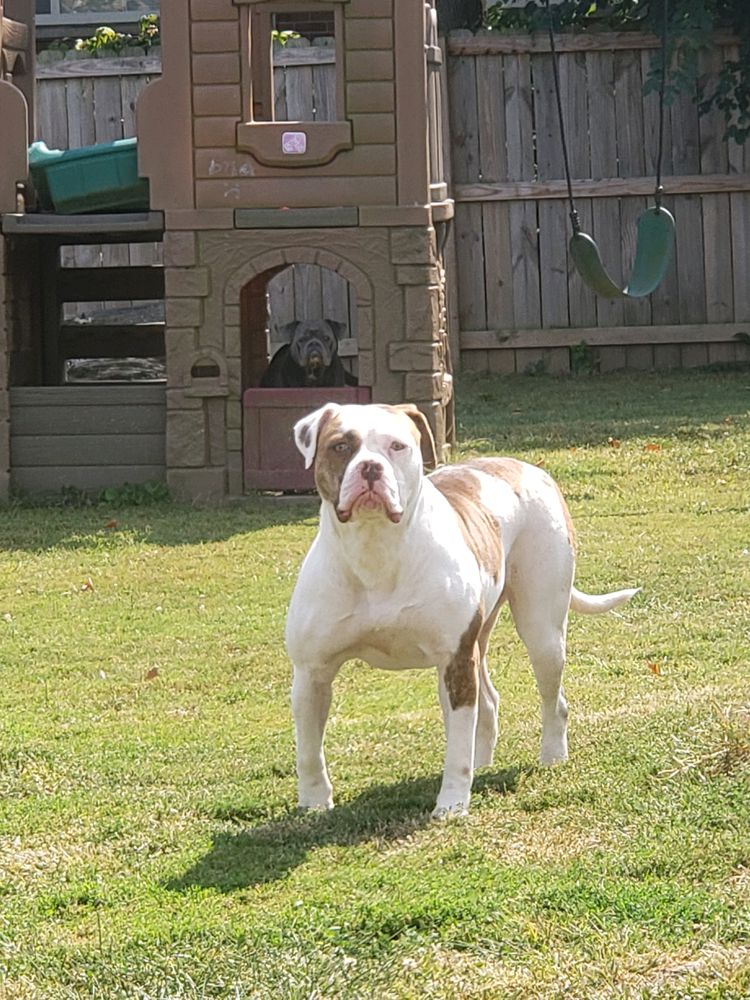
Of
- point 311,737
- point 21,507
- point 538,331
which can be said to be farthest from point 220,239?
point 311,737

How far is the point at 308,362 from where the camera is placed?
12953 mm

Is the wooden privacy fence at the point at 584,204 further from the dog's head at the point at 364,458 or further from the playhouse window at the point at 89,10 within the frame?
the dog's head at the point at 364,458

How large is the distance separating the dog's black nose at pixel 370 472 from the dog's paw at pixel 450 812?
0.94 meters

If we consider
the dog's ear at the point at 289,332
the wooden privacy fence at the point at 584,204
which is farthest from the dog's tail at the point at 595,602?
the wooden privacy fence at the point at 584,204

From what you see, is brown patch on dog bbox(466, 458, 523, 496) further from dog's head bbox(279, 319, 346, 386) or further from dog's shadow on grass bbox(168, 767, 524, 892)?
dog's head bbox(279, 319, 346, 386)

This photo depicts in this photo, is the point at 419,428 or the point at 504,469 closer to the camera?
the point at 419,428

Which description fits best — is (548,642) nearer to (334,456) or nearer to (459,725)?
(459,725)

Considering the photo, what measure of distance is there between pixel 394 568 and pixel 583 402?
34.4 ft

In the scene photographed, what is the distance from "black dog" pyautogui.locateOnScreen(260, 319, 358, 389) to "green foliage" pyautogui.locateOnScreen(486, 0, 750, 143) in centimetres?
489

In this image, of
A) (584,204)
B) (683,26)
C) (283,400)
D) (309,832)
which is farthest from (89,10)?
(309,832)

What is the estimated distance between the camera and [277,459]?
39.3 ft

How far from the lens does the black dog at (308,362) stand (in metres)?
12.9

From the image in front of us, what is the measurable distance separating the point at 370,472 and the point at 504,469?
1.10 meters

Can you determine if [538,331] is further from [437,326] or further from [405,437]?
[405,437]
